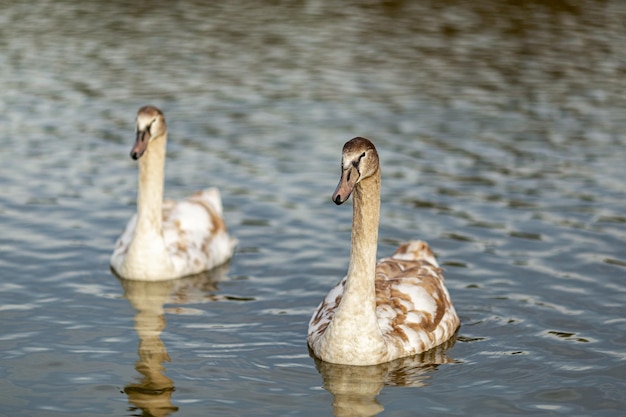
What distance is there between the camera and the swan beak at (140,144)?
44.0 ft

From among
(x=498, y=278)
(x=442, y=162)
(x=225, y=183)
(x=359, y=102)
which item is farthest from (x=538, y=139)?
(x=498, y=278)

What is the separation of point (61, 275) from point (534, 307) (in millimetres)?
5126

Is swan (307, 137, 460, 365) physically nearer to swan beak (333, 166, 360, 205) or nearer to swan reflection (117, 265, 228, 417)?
swan beak (333, 166, 360, 205)

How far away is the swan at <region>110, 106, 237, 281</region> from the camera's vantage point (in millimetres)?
13773

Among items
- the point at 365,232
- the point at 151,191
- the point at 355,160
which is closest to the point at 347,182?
the point at 355,160

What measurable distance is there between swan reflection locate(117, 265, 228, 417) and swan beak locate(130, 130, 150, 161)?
1449 millimetres

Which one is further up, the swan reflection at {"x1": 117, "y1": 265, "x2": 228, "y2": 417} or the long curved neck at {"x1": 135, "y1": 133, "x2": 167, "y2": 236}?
the long curved neck at {"x1": 135, "y1": 133, "x2": 167, "y2": 236}

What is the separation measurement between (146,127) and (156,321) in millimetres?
2528

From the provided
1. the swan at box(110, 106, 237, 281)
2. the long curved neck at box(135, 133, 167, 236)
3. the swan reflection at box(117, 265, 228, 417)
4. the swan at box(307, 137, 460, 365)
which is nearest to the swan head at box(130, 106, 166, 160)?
the swan at box(110, 106, 237, 281)

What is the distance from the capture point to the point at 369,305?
10.8 meters

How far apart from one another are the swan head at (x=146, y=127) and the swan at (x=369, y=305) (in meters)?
3.12

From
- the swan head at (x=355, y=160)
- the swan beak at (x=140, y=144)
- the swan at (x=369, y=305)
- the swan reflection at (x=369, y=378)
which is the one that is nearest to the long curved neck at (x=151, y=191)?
the swan beak at (x=140, y=144)

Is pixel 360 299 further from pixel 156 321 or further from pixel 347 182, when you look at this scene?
pixel 156 321

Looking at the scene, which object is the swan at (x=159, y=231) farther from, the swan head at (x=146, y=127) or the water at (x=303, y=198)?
the water at (x=303, y=198)
